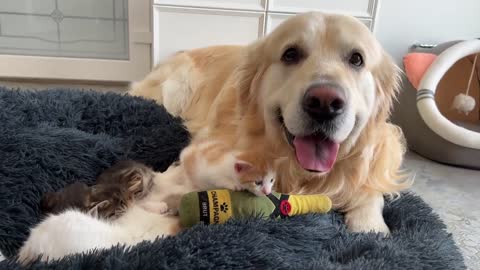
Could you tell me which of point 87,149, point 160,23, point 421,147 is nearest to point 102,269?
point 87,149

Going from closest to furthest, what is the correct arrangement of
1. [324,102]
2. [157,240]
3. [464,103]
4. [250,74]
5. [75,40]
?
1. [157,240]
2. [324,102]
3. [250,74]
4. [464,103]
5. [75,40]

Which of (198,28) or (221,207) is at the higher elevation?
(198,28)

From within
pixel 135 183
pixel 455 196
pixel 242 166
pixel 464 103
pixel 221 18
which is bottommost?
pixel 455 196

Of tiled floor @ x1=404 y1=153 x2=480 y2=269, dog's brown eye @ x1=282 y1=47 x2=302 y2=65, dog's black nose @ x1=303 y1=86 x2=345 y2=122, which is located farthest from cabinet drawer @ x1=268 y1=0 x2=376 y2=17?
dog's black nose @ x1=303 y1=86 x2=345 y2=122

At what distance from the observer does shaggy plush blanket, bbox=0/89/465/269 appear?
0.81 meters

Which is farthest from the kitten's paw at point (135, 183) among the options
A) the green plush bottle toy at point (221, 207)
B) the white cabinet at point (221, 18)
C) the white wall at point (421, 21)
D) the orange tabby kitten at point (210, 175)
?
the white wall at point (421, 21)

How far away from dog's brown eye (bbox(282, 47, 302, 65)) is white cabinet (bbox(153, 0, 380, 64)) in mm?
1130

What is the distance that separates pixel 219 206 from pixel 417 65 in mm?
1629

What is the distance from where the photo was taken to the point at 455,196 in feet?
5.98

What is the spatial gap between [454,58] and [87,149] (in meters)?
1.68

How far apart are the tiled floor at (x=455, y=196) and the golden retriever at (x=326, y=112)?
0.33 meters

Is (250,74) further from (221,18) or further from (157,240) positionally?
(221,18)

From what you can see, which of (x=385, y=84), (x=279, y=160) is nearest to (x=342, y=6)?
(x=385, y=84)

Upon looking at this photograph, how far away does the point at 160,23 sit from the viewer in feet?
7.28
